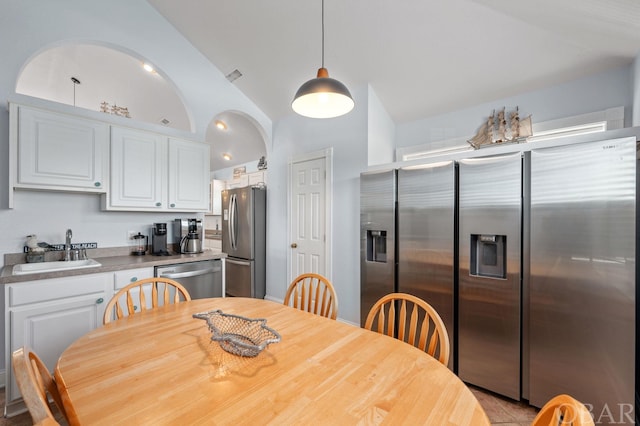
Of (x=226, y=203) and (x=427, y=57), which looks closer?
(x=427, y=57)

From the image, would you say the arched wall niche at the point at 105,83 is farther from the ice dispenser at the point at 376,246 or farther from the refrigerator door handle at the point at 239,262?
the ice dispenser at the point at 376,246

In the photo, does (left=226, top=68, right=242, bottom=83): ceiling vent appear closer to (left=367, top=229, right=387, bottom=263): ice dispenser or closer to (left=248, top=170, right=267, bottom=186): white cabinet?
(left=248, top=170, right=267, bottom=186): white cabinet

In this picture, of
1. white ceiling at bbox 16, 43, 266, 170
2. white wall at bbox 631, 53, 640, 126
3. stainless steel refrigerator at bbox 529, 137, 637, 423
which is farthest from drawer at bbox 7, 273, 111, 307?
white wall at bbox 631, 53, 640, 126

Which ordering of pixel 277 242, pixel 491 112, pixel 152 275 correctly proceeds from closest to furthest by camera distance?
pixel 152 275 → pixel 491 112 → pixel 277 242

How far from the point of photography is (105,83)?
396cm

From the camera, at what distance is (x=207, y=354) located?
1092 millimetres

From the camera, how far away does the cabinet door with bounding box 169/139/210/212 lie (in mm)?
2906

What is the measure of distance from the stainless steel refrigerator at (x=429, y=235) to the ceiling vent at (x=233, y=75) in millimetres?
2337

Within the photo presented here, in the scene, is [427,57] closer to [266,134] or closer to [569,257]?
[569,257]

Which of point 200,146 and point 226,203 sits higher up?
point 200,146

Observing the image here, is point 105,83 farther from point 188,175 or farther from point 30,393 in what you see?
point 30,393

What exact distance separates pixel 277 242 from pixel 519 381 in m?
2.96

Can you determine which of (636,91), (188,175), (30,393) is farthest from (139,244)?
(636,91)

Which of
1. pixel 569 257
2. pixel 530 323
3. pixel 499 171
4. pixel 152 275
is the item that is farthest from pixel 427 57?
pixel 152 275
